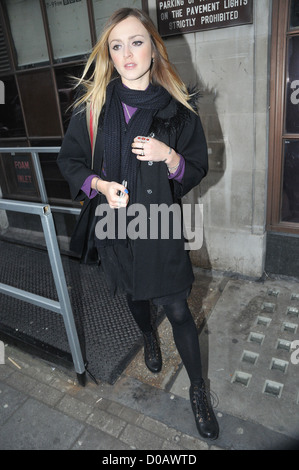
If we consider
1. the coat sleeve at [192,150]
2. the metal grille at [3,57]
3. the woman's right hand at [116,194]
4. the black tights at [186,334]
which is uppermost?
the metal grille at [3,57]

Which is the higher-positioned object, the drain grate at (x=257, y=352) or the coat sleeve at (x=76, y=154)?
the coat sleeve at (x=76, y=154)

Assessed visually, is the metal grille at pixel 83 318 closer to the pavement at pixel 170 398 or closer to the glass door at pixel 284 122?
the pavement at pixel 170 398

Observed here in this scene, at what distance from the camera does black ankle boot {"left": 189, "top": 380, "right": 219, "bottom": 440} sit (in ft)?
6.49

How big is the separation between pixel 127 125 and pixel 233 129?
1.69 m

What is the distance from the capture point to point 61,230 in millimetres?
4648

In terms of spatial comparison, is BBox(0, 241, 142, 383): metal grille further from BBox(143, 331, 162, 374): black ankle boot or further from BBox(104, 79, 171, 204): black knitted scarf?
BBox(104, 79, 171, 204): black knitted scarf

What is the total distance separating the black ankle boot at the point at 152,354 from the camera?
2.50 meters

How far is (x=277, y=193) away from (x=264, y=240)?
18.5 inches

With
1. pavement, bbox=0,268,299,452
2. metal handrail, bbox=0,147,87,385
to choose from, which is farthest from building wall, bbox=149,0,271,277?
metal handrail, bbox=0,147,87,385

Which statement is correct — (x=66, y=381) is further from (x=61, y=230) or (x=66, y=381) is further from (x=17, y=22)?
(x=17, y=22)

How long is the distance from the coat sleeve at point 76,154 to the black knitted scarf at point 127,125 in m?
0.18

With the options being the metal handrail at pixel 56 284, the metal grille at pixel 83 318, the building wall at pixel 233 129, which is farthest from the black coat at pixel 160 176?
the building wall at pixel 233 129

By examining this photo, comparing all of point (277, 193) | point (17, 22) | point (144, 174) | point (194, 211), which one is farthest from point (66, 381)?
point (17, 22)

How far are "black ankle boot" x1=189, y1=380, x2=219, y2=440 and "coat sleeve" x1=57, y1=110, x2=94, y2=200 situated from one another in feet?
4.33
